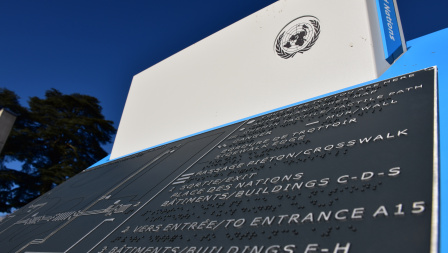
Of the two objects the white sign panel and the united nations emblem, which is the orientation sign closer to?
the white sign panel

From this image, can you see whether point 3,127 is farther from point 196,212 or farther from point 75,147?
point 75,147

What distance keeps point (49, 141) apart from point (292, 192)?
1534cm

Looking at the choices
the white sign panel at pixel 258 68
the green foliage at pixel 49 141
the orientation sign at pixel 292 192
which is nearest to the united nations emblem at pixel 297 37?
the white sign panel at pixel 258 68

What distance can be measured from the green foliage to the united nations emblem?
480 inches

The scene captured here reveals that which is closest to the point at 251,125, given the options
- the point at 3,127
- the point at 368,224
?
the point at 368,224

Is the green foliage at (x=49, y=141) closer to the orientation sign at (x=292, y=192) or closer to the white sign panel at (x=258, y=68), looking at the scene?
the white sign panel at (x=258, y=68)

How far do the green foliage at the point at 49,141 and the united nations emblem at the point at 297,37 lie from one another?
40.0 ft

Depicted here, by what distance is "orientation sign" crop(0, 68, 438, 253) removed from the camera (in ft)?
3.41

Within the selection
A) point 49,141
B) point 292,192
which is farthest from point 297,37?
point 49,141

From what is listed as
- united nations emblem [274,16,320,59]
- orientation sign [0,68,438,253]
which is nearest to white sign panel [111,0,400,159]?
united nations emblem [274,16,320,59]

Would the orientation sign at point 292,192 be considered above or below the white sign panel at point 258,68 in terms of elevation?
below

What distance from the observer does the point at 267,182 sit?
5.39 ft

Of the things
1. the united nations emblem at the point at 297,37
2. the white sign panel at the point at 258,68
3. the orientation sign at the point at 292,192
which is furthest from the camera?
the united nations emblem at the point at 297,37

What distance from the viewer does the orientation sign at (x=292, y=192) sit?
3.41ft
